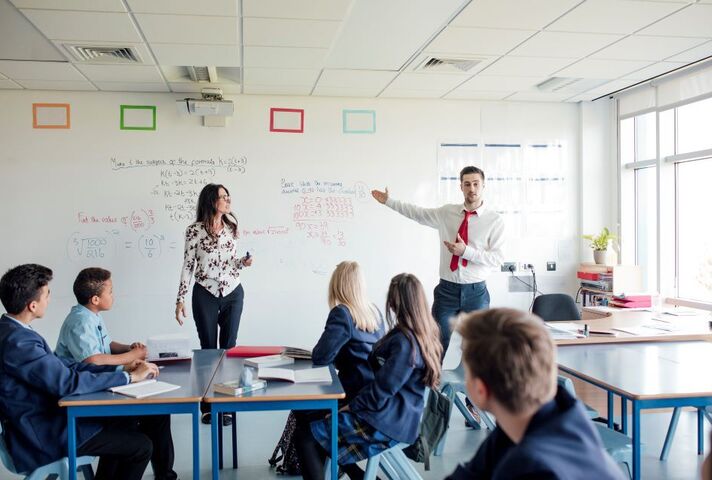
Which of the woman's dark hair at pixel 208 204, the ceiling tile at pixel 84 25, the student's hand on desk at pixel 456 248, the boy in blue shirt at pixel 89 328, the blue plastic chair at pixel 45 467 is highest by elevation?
the ceiling tile at pixel 84 25

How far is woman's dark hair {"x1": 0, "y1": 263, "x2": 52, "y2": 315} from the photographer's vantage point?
2422 mm

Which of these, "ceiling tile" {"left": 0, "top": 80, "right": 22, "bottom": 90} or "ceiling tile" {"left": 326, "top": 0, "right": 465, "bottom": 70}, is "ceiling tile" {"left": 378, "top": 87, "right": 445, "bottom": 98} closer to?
"ceiling tile" {"left": 326, "top": 0, "right": 465, "bottom": 70}

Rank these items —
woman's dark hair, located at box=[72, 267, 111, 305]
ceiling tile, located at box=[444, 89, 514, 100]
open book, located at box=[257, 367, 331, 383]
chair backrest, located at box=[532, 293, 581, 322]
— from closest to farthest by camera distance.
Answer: open book, located at box=[257, 367, 331, 383], woman's dark hair, located at box=[72, 267, 111, 305], chair backrest, located at box=[532, 293, 581, 322], ceiling tile, located at box=[444, 89, 514, 100]

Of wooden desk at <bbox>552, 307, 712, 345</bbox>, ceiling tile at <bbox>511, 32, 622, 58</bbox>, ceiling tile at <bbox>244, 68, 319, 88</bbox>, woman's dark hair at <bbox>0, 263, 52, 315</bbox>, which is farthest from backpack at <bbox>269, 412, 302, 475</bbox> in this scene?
ceiling tile at <bbox>511, 32, 622, 58</bbox>

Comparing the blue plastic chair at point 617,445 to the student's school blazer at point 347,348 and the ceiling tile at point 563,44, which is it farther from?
the ceiling tile at point 563,44

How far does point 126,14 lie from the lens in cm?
356

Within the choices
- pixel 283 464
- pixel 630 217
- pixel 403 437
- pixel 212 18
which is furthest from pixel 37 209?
pixel 630 217

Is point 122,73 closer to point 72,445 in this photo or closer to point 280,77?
point 280,77

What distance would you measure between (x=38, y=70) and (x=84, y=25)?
4.22 feet

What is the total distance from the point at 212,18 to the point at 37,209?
113 inches

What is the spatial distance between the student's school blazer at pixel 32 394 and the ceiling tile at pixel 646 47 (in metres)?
3.97

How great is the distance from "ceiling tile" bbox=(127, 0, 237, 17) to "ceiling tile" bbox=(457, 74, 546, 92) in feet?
7.71

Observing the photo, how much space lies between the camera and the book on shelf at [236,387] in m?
2.44

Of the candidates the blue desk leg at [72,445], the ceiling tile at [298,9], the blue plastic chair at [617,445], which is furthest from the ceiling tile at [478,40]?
the blue desk leg at [72,445]
